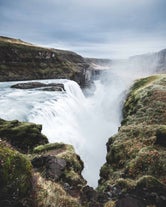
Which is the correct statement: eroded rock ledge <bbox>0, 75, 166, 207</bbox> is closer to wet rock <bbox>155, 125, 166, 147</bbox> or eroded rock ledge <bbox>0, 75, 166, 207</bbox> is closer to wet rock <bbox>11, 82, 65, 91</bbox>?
wet rock <bbox>155, 125, 166, 147</bbox>

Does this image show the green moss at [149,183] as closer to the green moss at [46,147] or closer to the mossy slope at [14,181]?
the mossy slope at [14,181]

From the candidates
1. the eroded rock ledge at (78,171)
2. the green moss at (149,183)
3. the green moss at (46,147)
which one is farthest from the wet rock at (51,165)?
the green moss at (149,183)

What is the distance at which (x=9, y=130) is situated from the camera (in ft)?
63.3

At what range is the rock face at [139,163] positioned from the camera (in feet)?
37.1

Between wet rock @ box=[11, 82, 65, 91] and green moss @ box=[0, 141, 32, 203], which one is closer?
green moss @ box=[0, 141, 32, 203]

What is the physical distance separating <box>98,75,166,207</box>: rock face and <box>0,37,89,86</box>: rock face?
284 ft

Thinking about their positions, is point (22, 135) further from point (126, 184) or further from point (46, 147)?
point (126, 184)

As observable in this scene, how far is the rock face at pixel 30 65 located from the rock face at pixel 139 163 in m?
86.5

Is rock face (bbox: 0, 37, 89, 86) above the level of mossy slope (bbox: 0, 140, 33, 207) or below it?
below

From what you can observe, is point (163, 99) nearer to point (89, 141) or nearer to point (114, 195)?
point (89, 141)

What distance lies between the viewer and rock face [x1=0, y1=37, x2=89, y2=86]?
11025 cm

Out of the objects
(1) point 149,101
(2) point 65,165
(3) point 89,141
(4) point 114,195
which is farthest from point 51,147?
(3) point 89,141

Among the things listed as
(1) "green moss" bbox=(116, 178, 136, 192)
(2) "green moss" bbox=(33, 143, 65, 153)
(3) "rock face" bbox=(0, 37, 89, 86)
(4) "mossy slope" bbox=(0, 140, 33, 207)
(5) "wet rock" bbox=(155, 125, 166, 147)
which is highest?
(4) "mossy slope" bbox=(0, 140, 33, 207)

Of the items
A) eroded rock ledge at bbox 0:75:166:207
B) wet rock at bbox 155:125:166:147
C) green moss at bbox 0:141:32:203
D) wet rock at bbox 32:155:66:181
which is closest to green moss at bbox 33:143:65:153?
eroded rock ledge at bbox 0:75:166:207
